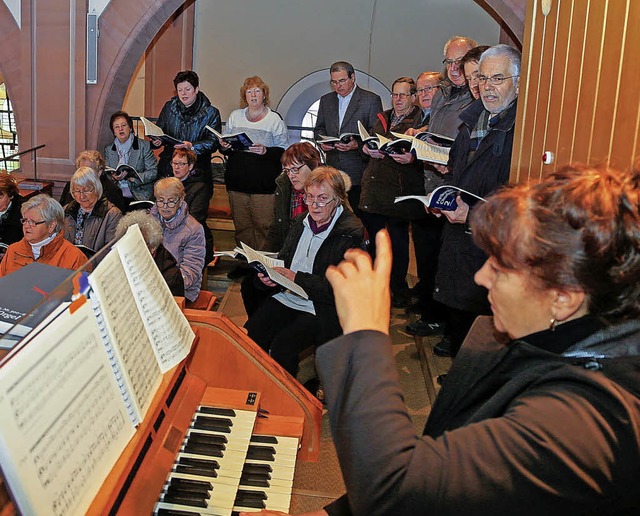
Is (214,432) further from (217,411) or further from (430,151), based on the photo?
(430,151)

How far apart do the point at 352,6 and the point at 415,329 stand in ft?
17.5

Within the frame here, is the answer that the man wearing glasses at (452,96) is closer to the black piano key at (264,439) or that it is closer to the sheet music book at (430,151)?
the sheet music book at (430,151)

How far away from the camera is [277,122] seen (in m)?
5.59

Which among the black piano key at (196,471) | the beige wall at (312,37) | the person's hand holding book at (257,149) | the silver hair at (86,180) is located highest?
the beige wall at (312,37)

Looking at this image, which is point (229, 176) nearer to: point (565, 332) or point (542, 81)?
point (542, 81)

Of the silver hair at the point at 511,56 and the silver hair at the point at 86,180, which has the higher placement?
the silver hair at the point at 511,56

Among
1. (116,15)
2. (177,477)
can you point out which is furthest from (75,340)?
(116,15)

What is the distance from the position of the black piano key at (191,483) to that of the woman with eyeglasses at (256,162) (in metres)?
3.58

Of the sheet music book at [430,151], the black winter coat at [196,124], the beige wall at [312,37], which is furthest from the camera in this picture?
the beige wall at [312,37]

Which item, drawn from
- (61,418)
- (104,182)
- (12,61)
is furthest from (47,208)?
(12,61)

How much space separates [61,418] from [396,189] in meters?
3.66

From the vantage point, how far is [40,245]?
397 cm

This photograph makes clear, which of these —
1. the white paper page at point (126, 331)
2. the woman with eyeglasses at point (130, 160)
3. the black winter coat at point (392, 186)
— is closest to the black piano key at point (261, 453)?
the white paper page at point (126, 331)

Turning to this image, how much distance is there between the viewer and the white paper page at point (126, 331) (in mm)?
1733
